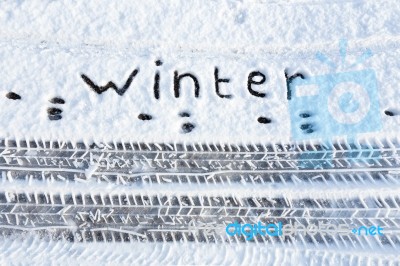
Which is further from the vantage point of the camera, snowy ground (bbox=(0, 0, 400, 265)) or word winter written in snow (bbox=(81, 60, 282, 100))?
word winter written in snow (bbox=(81, 60, 282, 100))

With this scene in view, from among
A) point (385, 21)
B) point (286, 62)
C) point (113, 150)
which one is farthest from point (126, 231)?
point (385, 21)

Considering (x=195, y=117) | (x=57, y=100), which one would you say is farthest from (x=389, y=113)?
(x=57, y=100)

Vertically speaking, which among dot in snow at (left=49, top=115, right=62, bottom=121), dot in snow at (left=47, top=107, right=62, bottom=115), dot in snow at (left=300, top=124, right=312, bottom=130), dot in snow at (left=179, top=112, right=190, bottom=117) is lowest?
dot in snow at (left=300, top=124, right=312, bottom=130)

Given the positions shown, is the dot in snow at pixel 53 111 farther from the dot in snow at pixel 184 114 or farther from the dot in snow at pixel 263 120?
the dot in snow at pixel 263 120

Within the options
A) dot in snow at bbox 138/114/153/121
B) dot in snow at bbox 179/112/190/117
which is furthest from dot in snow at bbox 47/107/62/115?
dot in snow at bbox 179/112/190/117

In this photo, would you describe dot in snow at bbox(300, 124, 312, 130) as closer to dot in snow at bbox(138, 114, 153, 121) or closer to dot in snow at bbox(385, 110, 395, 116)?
dot in snow at bbox(385, 110, 395, 116)

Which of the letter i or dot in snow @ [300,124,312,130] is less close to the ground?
the letter i

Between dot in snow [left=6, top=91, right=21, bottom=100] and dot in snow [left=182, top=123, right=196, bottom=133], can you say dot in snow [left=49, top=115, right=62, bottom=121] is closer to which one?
dot in snow [left=6, top=91, right=21, bottom=100]

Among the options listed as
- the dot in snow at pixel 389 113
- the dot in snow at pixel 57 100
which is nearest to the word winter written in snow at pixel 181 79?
the dot in snow at pixel 57 100

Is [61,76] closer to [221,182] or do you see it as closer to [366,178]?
[221,182]
